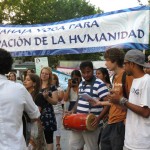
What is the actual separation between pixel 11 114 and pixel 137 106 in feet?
4.16

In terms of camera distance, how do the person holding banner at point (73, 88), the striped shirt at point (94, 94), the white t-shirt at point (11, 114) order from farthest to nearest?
1. the person holding banner at point (73, 88)
2. the striped shirt at point (94, 94)
3. the white t-shirt at point (11, 114)

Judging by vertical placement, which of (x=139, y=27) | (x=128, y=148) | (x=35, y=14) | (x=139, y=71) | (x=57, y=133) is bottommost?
(x=57, y=133)

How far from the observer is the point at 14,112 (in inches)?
123

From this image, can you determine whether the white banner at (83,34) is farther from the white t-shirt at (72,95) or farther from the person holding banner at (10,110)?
the person holding banner at (10,110)

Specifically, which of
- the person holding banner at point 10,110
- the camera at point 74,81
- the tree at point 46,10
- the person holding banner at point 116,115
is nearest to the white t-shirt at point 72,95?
the camera at point 74,81

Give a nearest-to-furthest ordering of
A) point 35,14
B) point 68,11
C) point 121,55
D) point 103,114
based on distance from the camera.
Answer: point 121,55 < point 103,114 < point 35,14 < point 68,11

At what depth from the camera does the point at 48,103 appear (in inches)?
231

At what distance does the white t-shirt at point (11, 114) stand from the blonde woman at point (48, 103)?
2356mm

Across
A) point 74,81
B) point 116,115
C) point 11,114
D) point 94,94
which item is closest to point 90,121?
point 94,94

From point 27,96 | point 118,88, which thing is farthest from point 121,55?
point 27,96

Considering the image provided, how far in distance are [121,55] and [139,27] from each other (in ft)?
8.18

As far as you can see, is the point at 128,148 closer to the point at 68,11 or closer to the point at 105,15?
the point at 105,15

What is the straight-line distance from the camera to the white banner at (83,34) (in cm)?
707

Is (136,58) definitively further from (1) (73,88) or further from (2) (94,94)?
(1) (73,88)
